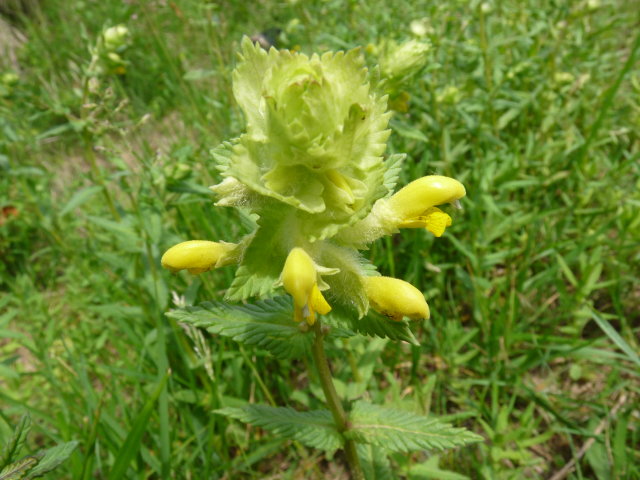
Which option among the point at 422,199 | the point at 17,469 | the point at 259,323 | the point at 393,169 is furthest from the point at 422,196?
the point at 17,469

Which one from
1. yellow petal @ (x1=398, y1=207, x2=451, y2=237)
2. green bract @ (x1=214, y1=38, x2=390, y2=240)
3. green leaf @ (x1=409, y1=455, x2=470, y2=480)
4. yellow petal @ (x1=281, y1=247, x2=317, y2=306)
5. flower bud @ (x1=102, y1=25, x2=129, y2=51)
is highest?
flower bud @ (x1=102, y1=25, x2=129, y2=51)

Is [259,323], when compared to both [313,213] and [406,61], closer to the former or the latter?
[313,213]

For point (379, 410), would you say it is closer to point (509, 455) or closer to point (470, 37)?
point (509, 455)

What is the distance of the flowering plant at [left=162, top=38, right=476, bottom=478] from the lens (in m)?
0.88

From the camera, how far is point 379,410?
1.29 m

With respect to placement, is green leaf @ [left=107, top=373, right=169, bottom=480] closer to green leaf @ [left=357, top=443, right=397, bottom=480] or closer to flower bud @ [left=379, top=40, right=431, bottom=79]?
green leaf @ [left=357, top=443, right=397, bottom=480]

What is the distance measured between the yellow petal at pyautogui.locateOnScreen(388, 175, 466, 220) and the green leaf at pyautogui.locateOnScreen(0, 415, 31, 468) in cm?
93

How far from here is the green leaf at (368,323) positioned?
105cm

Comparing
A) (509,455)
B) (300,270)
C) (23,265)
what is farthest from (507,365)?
(23,265)

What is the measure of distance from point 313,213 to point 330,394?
1.59 ft

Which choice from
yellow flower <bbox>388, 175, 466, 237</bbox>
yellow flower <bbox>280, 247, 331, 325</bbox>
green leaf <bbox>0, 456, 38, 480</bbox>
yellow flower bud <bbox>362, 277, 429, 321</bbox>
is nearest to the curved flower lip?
yellow flower <bbox>388, 175, 466, 237</bbox>

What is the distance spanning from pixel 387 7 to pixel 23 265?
3.26 meters

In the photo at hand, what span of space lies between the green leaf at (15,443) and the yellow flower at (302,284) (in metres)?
0.64

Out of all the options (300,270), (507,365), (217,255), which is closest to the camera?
(300,270)
